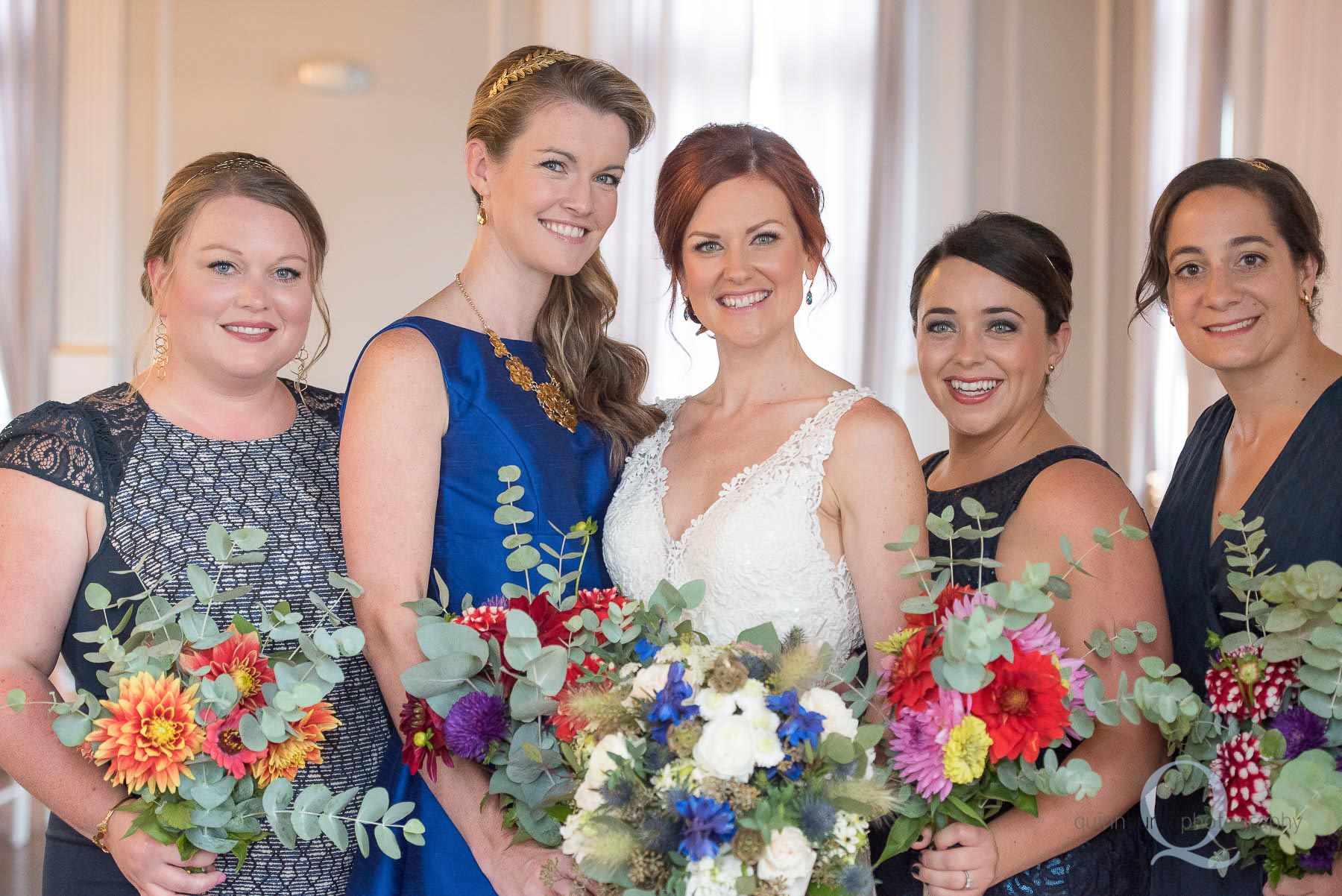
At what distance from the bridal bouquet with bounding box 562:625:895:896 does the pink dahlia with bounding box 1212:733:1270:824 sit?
1.77ft

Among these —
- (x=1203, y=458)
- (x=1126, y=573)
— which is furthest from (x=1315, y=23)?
(x=1126, y=573)

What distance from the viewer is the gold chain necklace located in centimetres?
235

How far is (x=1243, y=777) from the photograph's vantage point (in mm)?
1647

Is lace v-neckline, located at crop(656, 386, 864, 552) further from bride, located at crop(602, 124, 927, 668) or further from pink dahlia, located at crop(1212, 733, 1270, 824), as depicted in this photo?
pink dahlia, located at crop(1212, 733, 1270, 824)

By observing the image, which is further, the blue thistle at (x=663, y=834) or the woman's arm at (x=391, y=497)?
the woman's arm at (x=391, y=497)

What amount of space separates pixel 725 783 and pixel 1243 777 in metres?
0.79

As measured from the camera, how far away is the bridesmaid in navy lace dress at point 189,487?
2096mm

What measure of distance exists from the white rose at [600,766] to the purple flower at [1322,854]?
39.1 inches

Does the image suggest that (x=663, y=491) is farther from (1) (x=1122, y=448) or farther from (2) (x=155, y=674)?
(1) (x=1122, y=448)

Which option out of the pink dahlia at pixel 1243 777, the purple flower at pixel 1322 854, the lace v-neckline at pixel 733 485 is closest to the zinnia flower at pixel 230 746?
the lace v-neckline at pixel 733 485

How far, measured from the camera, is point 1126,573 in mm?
2057

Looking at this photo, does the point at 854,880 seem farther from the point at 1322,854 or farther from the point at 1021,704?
the point at 1322,854

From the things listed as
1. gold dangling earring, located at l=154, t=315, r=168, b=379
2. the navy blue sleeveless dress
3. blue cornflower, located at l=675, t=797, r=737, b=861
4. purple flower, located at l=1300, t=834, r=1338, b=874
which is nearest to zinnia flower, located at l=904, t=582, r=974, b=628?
blue cornflower, located at l=675, t=797, r=737, b=861

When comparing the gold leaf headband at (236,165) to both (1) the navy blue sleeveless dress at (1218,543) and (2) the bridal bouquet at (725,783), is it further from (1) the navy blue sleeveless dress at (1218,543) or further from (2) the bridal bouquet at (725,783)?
(1) the navy blue sleeveless dress at (1218,543)
